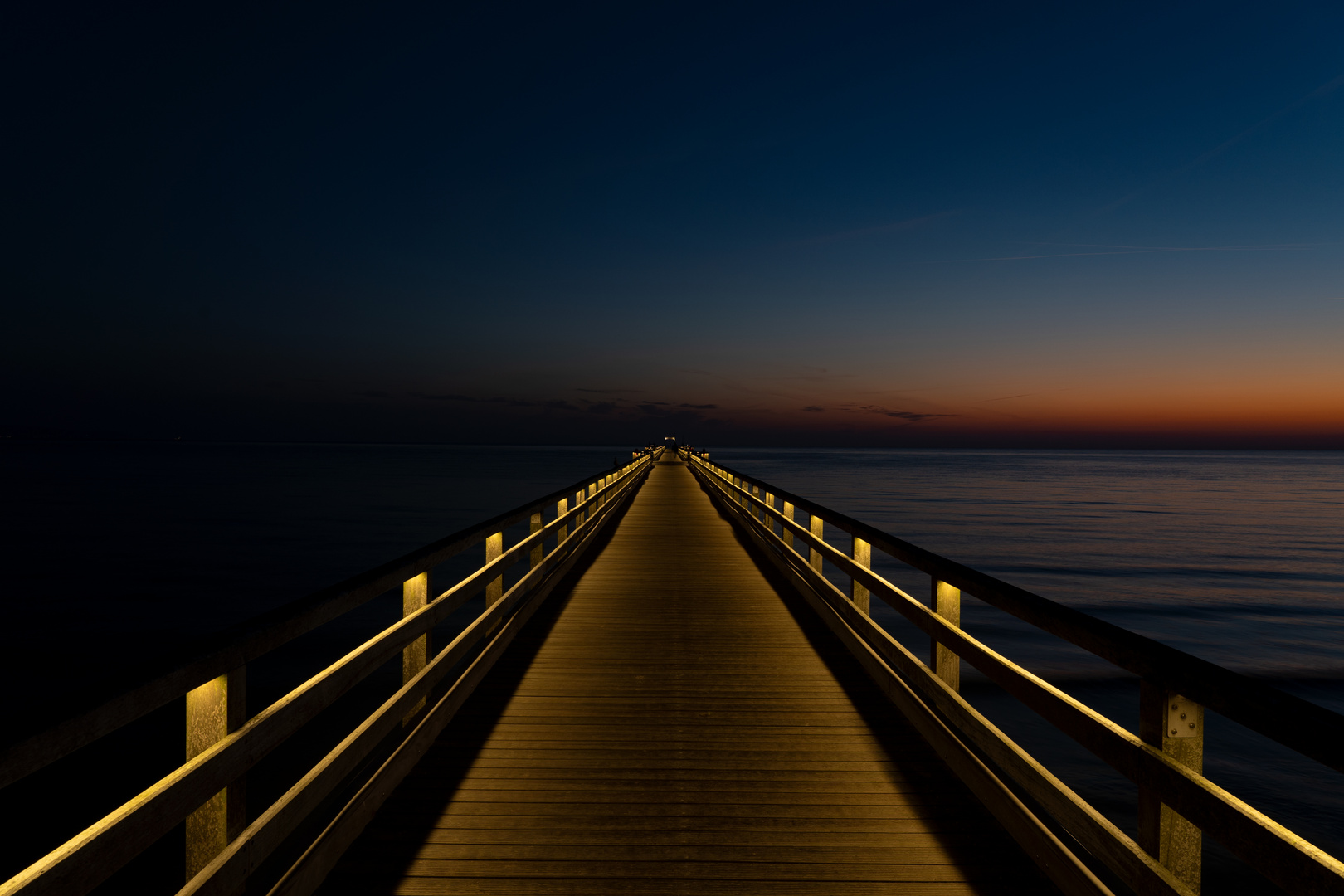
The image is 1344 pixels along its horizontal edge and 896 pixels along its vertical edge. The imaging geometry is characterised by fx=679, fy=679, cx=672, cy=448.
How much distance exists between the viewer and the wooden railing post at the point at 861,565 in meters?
5.04

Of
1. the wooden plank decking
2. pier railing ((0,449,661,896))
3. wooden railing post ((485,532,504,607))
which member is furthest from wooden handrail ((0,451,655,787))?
wooden railing post ((485,532,504,607))

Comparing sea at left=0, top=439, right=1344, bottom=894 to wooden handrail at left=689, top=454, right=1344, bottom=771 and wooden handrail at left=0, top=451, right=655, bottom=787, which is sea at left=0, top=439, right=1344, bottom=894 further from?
wooden handrail at left=689, top=454, right=1344, bottom=771

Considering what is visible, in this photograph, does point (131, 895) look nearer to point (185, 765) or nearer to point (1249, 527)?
point (185, 765)

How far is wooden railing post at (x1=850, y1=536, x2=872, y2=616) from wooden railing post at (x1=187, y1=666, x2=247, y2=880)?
3895 millimetres

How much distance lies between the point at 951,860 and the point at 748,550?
27.5 ft

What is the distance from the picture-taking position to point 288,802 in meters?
2.40

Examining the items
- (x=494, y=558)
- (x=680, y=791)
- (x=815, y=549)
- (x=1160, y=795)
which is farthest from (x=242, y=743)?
(x=815, y=549)

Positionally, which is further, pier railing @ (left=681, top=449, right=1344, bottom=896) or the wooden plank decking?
the wooden plank decking

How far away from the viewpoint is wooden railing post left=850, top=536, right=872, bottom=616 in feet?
16.5

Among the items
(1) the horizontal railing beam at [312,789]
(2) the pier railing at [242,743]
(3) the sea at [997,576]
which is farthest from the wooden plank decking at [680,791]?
(3) the sea at [997,576]

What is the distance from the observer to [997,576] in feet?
65.9

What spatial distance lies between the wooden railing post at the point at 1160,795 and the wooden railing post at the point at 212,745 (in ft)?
9.06

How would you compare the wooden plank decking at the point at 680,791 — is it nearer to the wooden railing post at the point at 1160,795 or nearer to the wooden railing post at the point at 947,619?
the wooden railing post at the point at 947,619

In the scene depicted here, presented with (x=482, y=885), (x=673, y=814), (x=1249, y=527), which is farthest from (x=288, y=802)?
(x=1249, y=527)
